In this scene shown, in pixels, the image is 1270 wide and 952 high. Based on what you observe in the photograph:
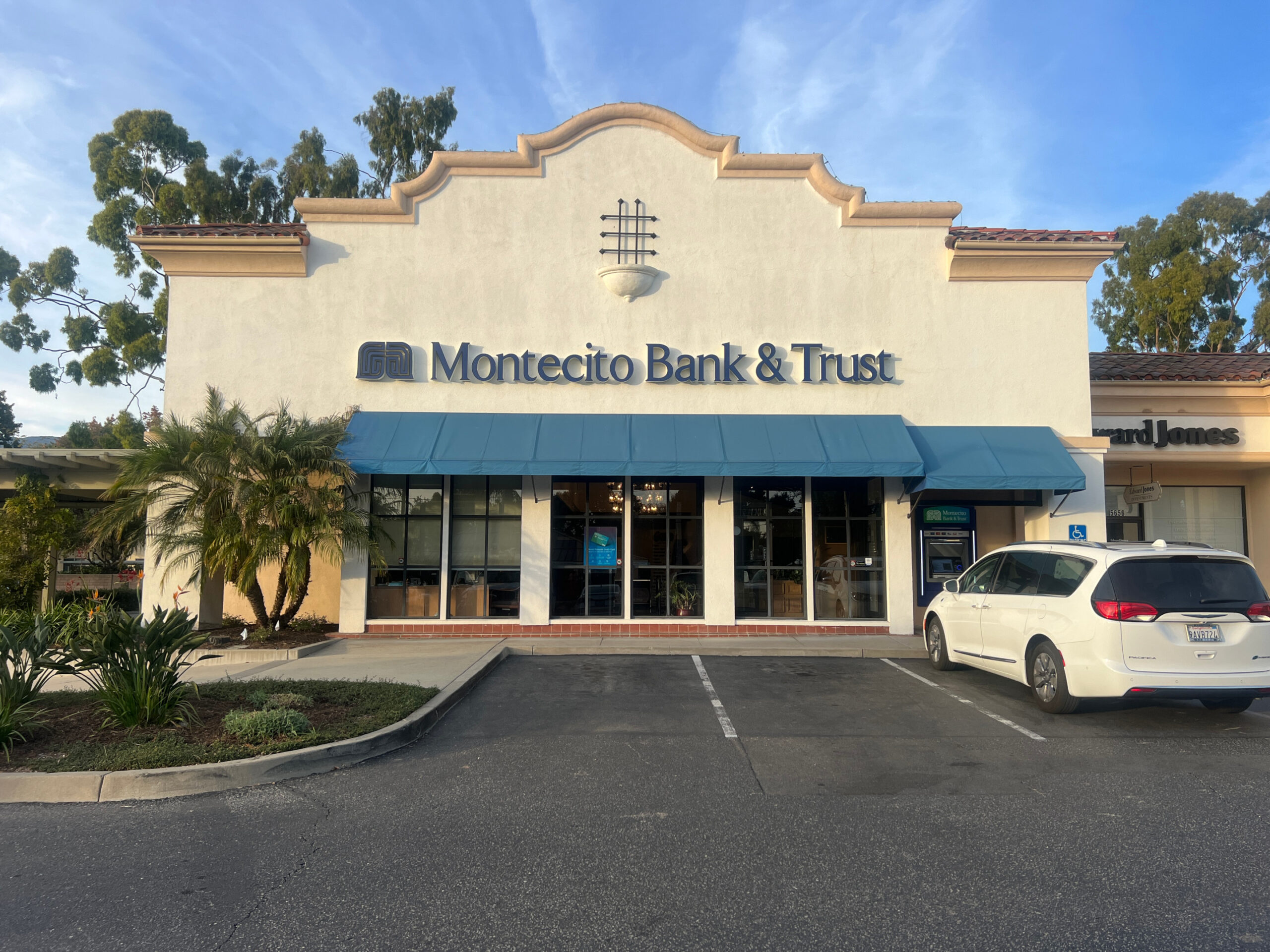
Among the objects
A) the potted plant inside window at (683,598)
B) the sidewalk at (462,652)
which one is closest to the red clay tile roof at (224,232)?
the sidewalk at (462,652)

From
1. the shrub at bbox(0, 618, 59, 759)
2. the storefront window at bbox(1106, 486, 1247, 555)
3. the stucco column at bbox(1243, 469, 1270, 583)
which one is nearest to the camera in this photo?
the shrub at bbox(0, 618, 59, 759)

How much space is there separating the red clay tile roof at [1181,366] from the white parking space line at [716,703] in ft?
32.0

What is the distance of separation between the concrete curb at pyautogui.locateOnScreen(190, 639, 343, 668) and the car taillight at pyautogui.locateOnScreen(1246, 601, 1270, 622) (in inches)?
463

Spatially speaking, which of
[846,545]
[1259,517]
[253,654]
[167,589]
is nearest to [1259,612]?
[846,545]

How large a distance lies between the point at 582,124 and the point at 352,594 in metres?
9.62

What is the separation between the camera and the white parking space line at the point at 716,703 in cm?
762

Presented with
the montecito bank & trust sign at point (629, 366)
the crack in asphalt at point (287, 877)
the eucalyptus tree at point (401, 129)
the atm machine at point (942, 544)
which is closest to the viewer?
the crack in asphalt at point (287, 877)

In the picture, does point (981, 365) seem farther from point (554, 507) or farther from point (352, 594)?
point (352, 594)

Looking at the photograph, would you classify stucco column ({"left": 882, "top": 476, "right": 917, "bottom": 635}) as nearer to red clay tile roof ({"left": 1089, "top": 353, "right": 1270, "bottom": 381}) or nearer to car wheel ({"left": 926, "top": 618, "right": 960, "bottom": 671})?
car wheel ({"left": 926, "top": 618, "right": 960, "bottom": 671})

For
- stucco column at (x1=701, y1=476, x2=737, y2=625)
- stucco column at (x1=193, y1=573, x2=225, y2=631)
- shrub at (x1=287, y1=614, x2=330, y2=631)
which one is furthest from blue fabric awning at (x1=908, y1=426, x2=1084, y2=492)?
stucco column at (x1=193, y1=573, x2=225, y2=631)

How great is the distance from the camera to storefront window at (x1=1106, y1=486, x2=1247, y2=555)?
16.6 meters

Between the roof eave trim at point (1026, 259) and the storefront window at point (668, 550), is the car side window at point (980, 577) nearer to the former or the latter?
the storefront window at point (668, 550)

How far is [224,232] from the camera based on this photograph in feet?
46.6

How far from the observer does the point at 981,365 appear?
14.4 meters
